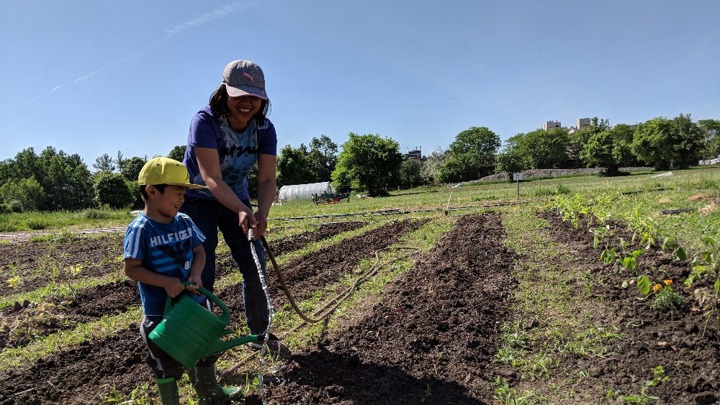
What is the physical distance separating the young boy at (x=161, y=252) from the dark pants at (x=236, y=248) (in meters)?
0.48

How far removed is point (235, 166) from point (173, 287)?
102cm

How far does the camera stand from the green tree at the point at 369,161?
123 ft

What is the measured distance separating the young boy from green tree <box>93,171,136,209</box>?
1687 inches

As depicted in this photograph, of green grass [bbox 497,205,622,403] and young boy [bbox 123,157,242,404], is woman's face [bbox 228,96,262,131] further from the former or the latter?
green grass [bbox 497,205,622,403]

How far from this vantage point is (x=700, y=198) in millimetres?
9922

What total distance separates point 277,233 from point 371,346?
7.76m

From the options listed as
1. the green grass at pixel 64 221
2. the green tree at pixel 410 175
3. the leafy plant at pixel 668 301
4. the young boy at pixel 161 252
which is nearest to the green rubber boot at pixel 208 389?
the young boy at pixel 161 252

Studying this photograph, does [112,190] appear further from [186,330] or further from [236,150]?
[186,330]

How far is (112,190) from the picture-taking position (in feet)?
132

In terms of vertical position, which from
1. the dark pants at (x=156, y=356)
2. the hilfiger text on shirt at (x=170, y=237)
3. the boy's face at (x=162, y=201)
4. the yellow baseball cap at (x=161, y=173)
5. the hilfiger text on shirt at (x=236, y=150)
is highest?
the hilfiger text on shirt at (x=236, y=150)

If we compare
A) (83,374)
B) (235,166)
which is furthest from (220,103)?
(83,374)

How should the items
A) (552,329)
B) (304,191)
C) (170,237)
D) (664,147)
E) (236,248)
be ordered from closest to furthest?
(170,237) → (236,248) → (552,329) → (304,191) → (664,147)

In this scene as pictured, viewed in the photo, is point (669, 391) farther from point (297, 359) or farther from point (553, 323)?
point (297, 359)

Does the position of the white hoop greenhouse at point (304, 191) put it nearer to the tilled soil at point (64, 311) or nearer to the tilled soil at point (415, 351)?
the tilled soil at point (64, 311)
